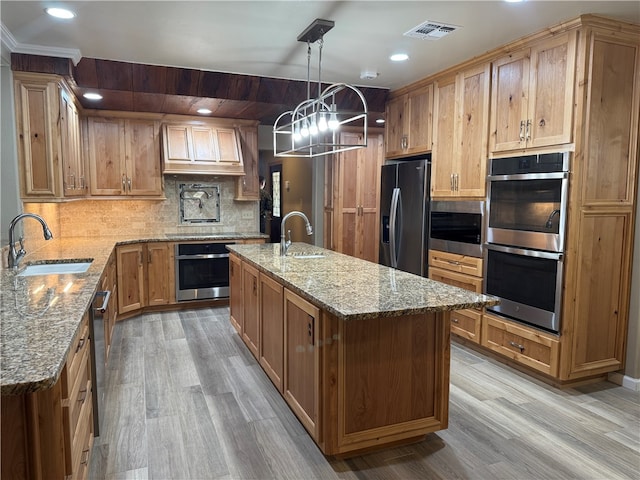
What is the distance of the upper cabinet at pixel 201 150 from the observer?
5.27m

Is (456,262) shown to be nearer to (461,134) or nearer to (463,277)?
(463,277)

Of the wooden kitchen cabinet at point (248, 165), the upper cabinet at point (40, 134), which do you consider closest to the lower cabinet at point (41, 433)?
the upper cabinet at point (40, 134)

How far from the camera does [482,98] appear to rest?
3.66 metres

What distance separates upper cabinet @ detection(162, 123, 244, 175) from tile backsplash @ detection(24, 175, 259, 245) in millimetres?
394

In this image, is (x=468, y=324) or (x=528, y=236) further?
(x=468, y=324)

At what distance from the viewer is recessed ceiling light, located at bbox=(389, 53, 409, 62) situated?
11.8 feet

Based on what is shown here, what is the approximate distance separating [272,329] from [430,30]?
2.30 m

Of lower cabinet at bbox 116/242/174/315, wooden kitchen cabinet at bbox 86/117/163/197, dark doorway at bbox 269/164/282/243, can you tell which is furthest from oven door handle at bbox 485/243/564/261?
dark doorway at bbox 269/164/282/243

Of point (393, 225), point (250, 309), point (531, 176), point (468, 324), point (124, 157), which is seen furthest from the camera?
point (124, 157)

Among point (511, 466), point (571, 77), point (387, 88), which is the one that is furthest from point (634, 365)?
point (387, 88)

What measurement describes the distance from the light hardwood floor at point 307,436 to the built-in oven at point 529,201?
1.04 metres

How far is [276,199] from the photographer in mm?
8828

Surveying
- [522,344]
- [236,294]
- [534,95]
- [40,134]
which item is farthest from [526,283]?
[40,134]

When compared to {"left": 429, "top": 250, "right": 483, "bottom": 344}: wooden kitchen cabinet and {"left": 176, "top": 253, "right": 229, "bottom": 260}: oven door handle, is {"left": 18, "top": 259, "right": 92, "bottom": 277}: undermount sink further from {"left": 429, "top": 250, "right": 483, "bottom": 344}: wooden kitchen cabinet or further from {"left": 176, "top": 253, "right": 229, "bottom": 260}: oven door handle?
{"left": 429, "top": 250, "right": 483, "bottom": 344}: wooden kitchen cabinet
